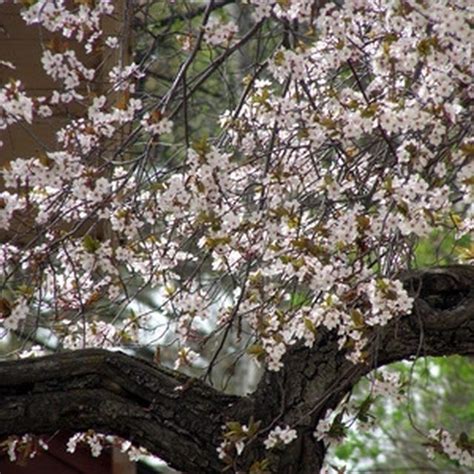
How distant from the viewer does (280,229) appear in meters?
3.55

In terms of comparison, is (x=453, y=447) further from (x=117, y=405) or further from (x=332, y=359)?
(x=117, y=405)

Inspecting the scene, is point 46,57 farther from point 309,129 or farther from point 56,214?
point 309,129

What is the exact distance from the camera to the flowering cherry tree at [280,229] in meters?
3.29

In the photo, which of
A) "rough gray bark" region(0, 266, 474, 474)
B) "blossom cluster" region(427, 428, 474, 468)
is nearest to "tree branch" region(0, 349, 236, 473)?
"rough gray bark" region(0, 266, 474, 474)

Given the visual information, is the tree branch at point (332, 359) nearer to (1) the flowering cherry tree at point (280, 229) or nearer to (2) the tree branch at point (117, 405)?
(1) the flowering cherry tree at point (280, 229)

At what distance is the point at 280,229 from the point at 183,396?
21.2 inches

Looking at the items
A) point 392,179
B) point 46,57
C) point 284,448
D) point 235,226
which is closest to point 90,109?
point 46,57

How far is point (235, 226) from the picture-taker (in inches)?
137

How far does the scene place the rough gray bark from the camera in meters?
3.57

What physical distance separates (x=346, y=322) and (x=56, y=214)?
877 millimetres

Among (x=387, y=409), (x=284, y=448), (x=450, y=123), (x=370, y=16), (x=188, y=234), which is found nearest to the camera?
(x=450, y=123)

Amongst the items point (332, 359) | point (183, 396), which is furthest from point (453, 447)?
point (183, 396)

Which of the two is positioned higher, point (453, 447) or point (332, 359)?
point (332, 359)

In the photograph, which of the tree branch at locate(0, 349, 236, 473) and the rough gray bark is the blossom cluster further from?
the tree branch at locate(0, 349, 236, 473)
